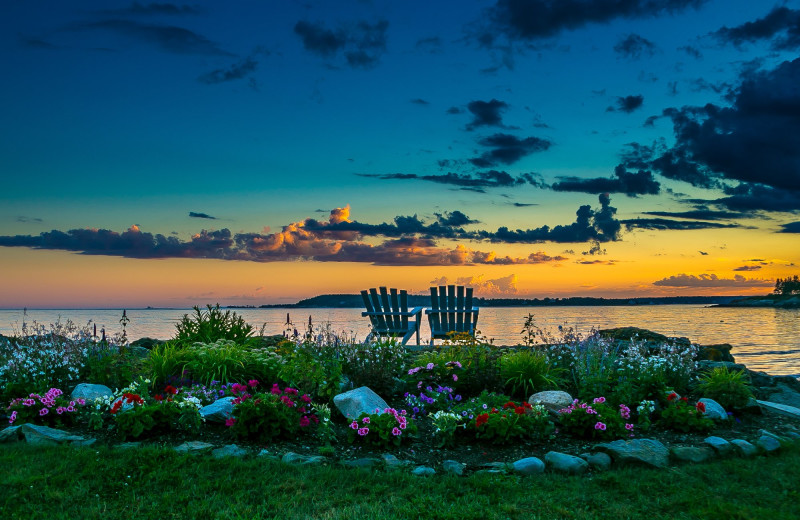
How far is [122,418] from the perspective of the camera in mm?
4945

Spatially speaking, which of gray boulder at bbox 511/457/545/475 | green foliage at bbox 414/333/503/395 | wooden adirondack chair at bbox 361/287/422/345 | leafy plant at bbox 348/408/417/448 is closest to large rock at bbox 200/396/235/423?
leafy plant at bbox 348/408/417/448

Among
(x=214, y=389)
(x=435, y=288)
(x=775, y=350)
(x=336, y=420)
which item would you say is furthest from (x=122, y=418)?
(x=775, y=350)

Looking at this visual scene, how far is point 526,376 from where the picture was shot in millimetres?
6547

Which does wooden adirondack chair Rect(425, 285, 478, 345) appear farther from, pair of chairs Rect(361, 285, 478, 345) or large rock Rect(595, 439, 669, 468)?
large rock Rect(595, 439, 669, 468)

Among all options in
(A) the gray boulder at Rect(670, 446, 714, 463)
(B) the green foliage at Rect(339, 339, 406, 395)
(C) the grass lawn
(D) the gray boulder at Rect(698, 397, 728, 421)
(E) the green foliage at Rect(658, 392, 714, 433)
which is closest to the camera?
(C) the grass lawn

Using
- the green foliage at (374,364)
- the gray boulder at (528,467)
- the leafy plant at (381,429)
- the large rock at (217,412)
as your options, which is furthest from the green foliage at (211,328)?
the gray boulder at (528,467)

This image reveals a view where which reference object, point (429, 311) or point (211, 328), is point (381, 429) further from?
point (429, 311)

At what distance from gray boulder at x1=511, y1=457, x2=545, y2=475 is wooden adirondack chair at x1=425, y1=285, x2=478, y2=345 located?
22.3 feet

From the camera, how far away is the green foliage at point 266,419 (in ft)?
16.1

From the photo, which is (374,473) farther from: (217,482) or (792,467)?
(792,467)

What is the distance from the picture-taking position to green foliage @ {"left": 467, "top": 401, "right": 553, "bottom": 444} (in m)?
4.90

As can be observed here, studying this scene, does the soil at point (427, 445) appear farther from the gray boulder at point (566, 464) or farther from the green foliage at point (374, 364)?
the green foliage at point (374, 364)

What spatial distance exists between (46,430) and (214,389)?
62.4 inches

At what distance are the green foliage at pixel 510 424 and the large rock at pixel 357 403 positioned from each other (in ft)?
3.35
